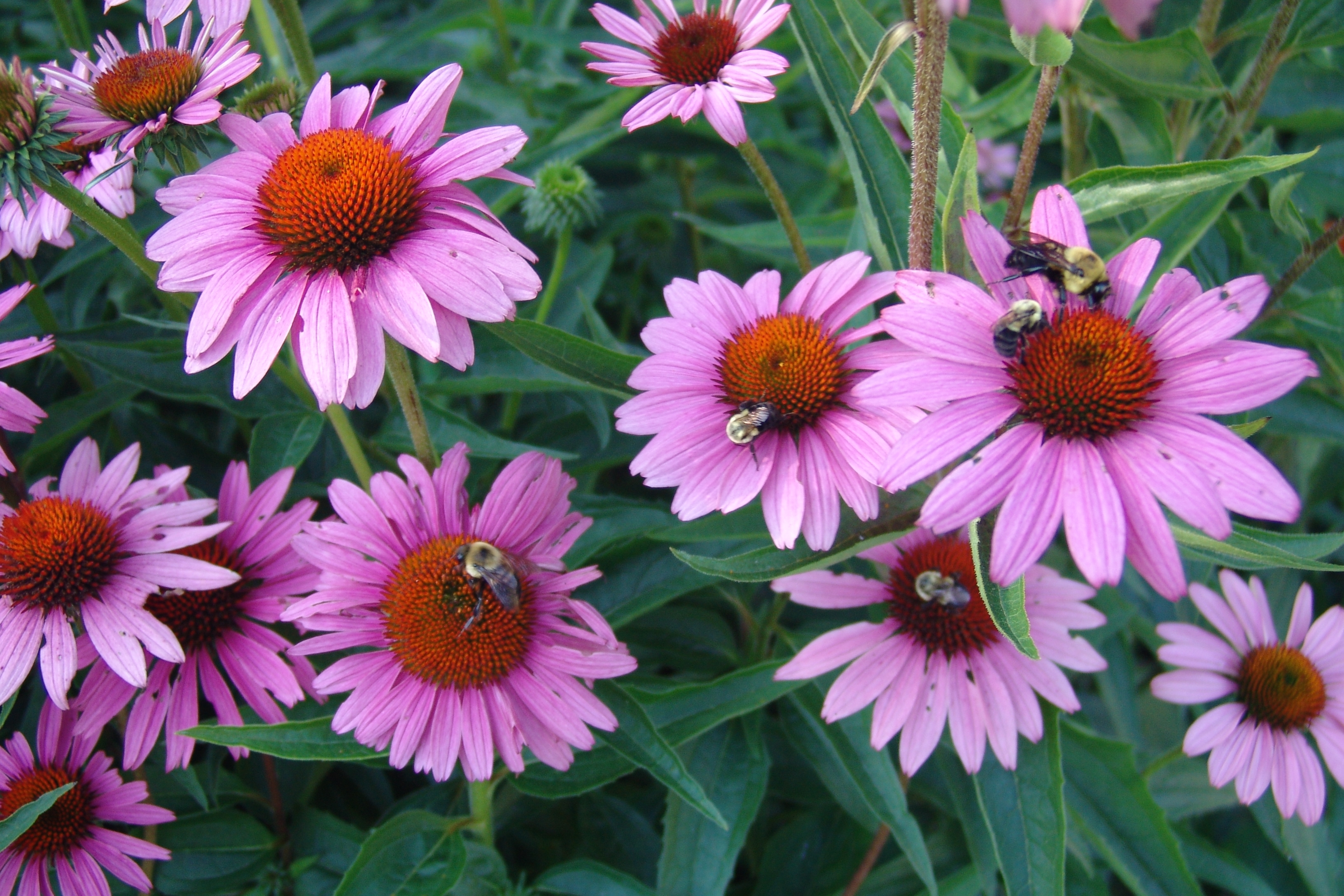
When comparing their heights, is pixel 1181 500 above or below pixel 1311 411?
below

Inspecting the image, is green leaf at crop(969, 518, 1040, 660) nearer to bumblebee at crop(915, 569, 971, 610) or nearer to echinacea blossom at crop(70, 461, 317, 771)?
bumblebee at crop(915, 569, 971, 610)

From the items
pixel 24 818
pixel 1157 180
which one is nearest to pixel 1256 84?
pixel 1157 180

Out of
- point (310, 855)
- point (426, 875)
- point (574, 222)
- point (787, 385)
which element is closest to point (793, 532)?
point (787, 385)

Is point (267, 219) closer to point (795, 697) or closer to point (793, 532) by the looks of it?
point (793, 532)

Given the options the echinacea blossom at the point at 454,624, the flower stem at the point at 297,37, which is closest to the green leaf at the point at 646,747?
the echinacea blossom at the point at 454,624

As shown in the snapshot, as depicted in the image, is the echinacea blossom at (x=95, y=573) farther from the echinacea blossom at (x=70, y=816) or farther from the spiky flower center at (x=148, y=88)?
the spiky flower center at (x=148, y=88)

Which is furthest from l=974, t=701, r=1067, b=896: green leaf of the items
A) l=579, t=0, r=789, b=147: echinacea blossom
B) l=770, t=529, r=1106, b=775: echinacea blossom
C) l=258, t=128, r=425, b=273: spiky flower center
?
l=258, t=128, r=425, b=273: spiky flower center
